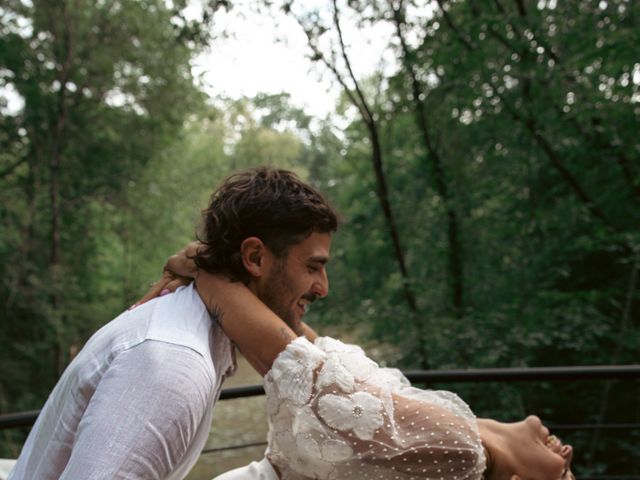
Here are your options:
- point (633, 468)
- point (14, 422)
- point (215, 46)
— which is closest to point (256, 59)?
point (215, 46)

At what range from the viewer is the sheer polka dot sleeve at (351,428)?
1.33m

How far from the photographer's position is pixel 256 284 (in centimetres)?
152

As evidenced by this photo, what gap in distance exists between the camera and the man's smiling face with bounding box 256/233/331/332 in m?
1.51

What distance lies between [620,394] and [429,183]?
3.06m

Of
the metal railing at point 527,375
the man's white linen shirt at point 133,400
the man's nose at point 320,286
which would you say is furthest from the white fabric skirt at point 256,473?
the metal railing at point 527,375

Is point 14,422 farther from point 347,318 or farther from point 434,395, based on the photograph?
point 347,318

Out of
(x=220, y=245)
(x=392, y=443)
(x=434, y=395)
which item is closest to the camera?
(x=392, y=443)

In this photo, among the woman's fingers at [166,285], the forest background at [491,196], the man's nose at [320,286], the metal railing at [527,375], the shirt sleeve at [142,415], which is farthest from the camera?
the forest background at [491,196]

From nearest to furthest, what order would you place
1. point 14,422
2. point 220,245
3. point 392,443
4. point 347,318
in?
point 392,443
point 220,245
point 14,422
point 347,318

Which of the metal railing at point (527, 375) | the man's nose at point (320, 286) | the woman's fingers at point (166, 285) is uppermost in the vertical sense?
the woman's fingers at point (166, 285)

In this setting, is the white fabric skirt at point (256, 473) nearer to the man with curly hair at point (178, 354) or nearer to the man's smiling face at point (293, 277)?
the man with curly hair at point (178, 354)

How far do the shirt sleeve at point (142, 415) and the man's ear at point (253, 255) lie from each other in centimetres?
41

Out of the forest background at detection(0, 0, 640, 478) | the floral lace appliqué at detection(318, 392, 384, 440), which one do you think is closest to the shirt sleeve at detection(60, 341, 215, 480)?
the floral lace appliqué at detection(318, 392, 384, 440)

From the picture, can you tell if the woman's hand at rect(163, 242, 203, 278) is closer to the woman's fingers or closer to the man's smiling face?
the woman's fingers
